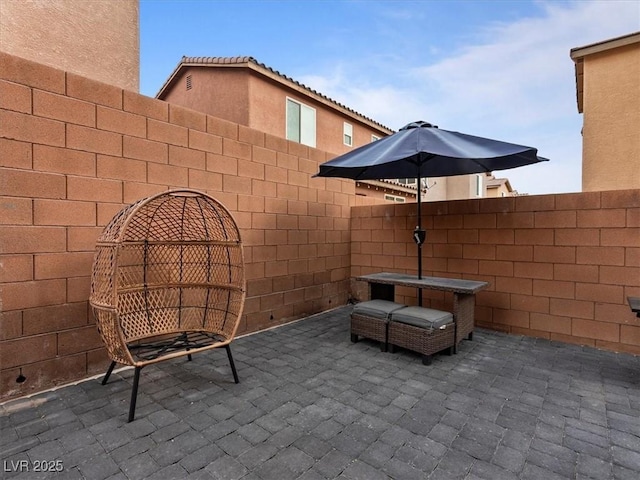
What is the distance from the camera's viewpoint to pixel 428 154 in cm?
333

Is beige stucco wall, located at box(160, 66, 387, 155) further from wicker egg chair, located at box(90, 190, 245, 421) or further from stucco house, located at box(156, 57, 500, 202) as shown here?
wicker egg chair, located at box(90, 190, 245, 421)

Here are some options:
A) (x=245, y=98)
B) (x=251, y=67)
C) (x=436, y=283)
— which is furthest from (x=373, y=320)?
(x=251, y=67)

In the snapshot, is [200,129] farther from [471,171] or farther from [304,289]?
[471,171]

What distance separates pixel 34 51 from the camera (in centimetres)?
543

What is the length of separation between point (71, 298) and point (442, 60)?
761 cm

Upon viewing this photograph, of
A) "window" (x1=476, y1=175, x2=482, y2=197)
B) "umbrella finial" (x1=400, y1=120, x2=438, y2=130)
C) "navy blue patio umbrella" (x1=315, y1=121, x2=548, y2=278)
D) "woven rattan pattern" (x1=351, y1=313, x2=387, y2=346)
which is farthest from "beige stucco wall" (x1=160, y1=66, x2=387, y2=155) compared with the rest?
"window" (x1=476, y1=175, x2=482, y2=197)

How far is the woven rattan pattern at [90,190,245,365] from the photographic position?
9.70ft

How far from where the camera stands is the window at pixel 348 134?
10.6m

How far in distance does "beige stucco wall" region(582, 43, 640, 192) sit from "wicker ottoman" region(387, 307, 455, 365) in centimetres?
462

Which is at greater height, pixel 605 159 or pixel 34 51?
pixel 34 51

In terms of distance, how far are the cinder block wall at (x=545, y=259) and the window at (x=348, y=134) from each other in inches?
249

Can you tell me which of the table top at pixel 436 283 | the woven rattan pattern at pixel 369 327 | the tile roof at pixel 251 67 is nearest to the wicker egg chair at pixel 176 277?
the woven rattan pattern at pixel 369 327

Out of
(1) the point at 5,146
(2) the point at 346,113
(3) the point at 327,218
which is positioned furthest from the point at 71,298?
(2) the point at 346,113

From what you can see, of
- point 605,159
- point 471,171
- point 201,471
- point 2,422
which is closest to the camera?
point 201,471
